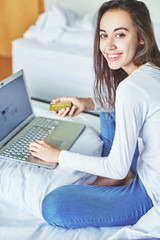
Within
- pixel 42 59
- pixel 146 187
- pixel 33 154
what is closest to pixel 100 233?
pixel 146 187

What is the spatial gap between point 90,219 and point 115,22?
0.73 metres

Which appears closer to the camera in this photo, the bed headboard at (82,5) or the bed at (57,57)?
the bed at (57,57)

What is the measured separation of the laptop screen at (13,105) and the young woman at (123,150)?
0.71 feet

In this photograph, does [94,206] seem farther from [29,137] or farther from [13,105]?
[13,105]

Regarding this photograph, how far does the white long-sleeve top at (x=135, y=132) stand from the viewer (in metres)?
0.92

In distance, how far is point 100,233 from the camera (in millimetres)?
998

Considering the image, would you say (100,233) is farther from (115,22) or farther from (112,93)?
(115,22)

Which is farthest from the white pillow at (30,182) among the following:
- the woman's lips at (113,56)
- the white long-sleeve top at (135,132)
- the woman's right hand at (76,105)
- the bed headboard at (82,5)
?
the bed headboard at (82,5)

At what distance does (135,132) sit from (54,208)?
→ 42cm

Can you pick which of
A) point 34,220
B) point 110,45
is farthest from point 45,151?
point 110,45

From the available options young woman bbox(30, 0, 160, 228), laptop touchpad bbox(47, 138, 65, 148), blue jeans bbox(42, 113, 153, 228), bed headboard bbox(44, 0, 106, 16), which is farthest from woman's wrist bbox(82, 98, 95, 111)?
bed headboard bbox(44, 0, 106, 16)

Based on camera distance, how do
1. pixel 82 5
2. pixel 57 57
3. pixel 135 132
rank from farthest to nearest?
pixel 82 5 < pixel 57 57 < pixel 135 132

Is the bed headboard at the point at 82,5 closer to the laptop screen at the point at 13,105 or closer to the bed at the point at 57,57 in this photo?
the bed at the point at 57,57

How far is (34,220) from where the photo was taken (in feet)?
3.50
